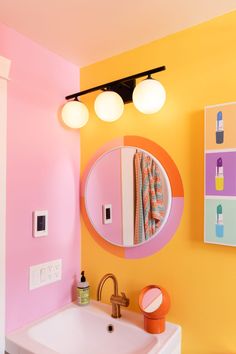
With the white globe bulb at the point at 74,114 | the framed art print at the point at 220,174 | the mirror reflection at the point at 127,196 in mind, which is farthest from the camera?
the white globe bulb at the point at 74,114

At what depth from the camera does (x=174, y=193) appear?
1.34 metres

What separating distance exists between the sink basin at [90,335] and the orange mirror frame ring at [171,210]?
32 cm

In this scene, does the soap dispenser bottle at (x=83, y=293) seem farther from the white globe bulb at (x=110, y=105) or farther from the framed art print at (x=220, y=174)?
the white globe bulb at (x=110, y=105)

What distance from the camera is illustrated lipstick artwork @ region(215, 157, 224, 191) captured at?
117 centimetres

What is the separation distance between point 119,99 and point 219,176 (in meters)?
0.62

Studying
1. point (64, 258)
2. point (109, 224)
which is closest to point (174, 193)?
point (109, 224)

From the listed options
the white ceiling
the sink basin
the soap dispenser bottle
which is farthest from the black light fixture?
the sink basin

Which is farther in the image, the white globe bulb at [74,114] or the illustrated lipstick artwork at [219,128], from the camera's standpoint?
the white globe bulb at [74,114]

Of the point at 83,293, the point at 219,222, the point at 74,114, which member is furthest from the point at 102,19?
the point at 83,293

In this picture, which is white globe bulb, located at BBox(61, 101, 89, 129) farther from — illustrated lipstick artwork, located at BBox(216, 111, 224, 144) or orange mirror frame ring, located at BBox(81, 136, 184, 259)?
illustrated lipstick artwork, located at BBox(216, 111, 224, 144)

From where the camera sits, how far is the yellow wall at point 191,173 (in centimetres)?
120

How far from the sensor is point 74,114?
1.48 m

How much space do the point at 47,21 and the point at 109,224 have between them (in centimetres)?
107

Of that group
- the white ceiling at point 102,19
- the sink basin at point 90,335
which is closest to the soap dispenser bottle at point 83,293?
the sink basin at point 90,335
